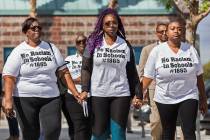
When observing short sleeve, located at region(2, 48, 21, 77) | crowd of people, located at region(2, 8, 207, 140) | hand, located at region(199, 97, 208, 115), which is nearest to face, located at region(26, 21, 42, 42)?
crowd of people, located at region(2, 8, 207, 140)

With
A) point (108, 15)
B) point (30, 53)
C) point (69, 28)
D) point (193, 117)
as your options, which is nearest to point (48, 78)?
point (30, 53)

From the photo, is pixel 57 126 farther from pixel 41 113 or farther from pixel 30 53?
pixel 30 53

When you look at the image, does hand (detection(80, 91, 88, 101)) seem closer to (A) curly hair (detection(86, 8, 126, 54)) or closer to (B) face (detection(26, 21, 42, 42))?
(A) curly hair (detection(86, 8, 126, 54))

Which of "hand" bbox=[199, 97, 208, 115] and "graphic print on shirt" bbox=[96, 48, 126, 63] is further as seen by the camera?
"hand" bbox=[199, 97, 208, 115]

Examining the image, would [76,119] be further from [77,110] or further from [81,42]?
[81,42]

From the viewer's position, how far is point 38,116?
860 centimetres

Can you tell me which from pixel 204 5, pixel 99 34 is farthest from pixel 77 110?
pixel 204 5

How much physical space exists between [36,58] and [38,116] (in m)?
0.68

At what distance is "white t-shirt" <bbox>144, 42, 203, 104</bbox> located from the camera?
8469mm

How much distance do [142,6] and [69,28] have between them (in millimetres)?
3167

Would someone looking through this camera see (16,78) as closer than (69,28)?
Yes

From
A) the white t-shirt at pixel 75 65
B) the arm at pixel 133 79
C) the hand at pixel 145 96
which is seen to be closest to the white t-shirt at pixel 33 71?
the arm at pixel 133 79

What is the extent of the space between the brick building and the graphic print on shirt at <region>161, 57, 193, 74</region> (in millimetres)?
20297

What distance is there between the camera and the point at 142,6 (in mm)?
29859
